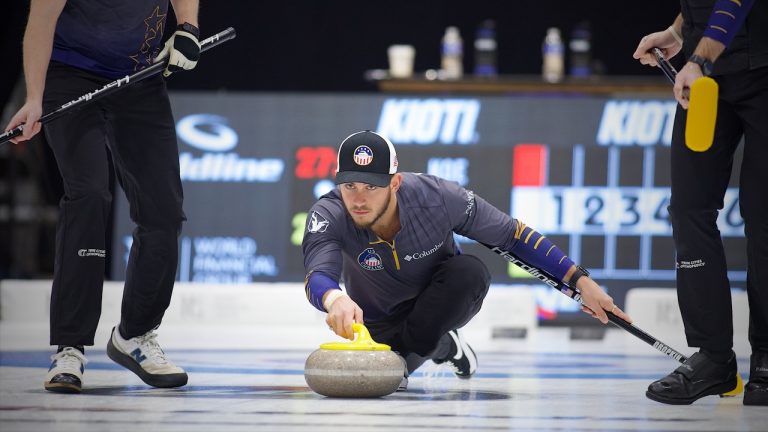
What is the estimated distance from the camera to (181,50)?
363cm

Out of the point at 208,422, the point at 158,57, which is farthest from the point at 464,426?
the point at 158,57

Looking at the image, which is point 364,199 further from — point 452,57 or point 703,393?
point 452,57

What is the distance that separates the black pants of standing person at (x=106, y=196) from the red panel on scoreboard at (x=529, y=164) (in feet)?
13.7

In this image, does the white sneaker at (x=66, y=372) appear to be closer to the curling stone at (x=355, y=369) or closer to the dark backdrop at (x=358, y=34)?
the curling stone at (x=355, y=369)

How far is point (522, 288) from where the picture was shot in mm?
7355

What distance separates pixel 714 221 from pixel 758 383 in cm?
48

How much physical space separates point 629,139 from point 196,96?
3.04 m

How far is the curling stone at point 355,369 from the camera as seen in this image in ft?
10.2

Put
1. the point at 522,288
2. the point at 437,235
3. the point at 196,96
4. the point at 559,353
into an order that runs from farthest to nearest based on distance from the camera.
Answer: the point at 196,96 < the point at 522,288 < the point at 559,353 < the point at 437,235

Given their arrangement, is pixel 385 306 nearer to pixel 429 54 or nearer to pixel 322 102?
pixel 322 102

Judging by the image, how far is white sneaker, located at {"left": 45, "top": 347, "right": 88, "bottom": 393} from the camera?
3258 millimetres

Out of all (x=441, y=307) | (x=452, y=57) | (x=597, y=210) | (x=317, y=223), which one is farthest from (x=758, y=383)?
(x=452, y=57)

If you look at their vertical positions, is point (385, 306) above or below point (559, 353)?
above

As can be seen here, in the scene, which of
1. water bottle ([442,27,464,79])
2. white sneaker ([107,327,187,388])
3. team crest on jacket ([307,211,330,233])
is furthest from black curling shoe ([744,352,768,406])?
water bottle ([442,27,464,79])
